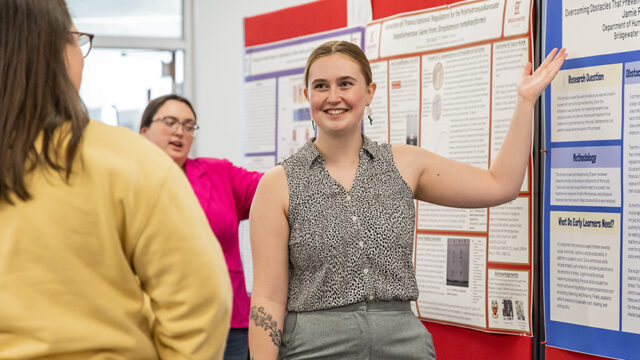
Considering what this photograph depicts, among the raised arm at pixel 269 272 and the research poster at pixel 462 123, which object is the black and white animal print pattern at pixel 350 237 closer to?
the raised arm at pixel 269 272

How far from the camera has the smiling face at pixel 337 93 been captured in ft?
5.84

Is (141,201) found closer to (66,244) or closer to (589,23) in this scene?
(66,244)

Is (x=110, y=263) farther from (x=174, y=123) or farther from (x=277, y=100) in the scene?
(x=277, y=100)

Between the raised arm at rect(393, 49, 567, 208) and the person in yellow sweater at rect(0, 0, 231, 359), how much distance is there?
929mm

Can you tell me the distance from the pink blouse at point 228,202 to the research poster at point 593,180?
122 centimetres

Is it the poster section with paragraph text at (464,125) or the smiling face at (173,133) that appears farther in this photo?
the smiling face at (173,133)

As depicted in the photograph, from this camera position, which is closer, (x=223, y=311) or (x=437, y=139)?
(x=223, y=311)

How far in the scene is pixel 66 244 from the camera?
3.13ft

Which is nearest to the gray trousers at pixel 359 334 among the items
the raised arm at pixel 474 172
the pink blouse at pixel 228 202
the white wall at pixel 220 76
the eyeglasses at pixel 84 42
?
the raised arm at pixel 474 172

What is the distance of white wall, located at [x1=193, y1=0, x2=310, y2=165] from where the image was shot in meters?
4.11

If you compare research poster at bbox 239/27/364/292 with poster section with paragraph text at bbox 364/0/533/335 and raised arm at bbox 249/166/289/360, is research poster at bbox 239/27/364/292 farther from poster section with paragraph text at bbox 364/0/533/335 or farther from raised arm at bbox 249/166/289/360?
raised arm at bbox 249/166/289/360

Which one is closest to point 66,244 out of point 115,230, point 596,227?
point 115,230

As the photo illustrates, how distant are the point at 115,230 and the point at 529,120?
131 cm

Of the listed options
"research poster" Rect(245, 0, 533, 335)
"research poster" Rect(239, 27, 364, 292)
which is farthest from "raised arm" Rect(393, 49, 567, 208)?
"research poster" Rect(239, 27, 364, 292)
